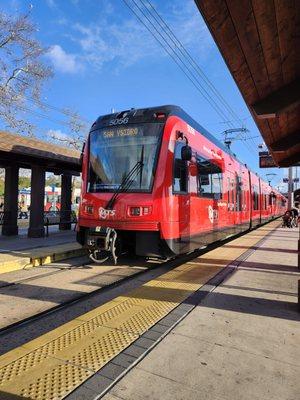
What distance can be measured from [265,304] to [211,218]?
16.9ft

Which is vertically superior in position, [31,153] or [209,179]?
[31,153]

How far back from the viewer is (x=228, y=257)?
1046 cm

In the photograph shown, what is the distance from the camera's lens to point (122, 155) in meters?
8.57

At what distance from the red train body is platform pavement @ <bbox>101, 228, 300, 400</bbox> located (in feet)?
7.55

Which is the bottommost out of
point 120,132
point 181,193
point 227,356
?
point 227,356

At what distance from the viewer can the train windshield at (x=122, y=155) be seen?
8250 mm

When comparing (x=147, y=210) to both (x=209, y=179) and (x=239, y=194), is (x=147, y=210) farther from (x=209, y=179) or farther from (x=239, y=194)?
(x=239, y=194)

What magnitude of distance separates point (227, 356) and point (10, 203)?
1267 centimetres

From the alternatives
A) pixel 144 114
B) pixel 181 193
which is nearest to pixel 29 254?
pixel 181 193

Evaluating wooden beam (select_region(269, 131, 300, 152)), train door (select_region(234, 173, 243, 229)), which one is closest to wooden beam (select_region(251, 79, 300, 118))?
wooden beam (select_region(269, 131, 300, 152))

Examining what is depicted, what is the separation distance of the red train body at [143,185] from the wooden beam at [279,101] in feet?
5.35

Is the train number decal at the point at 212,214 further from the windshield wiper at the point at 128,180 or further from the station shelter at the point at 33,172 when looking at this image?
the station shelter at the point at 33,172

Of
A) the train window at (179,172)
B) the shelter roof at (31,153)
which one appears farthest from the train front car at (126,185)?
the shelter roof at (31,153)

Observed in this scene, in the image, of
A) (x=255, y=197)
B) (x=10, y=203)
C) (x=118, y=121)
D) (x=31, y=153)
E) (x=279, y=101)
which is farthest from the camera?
(x=255, y=197)
